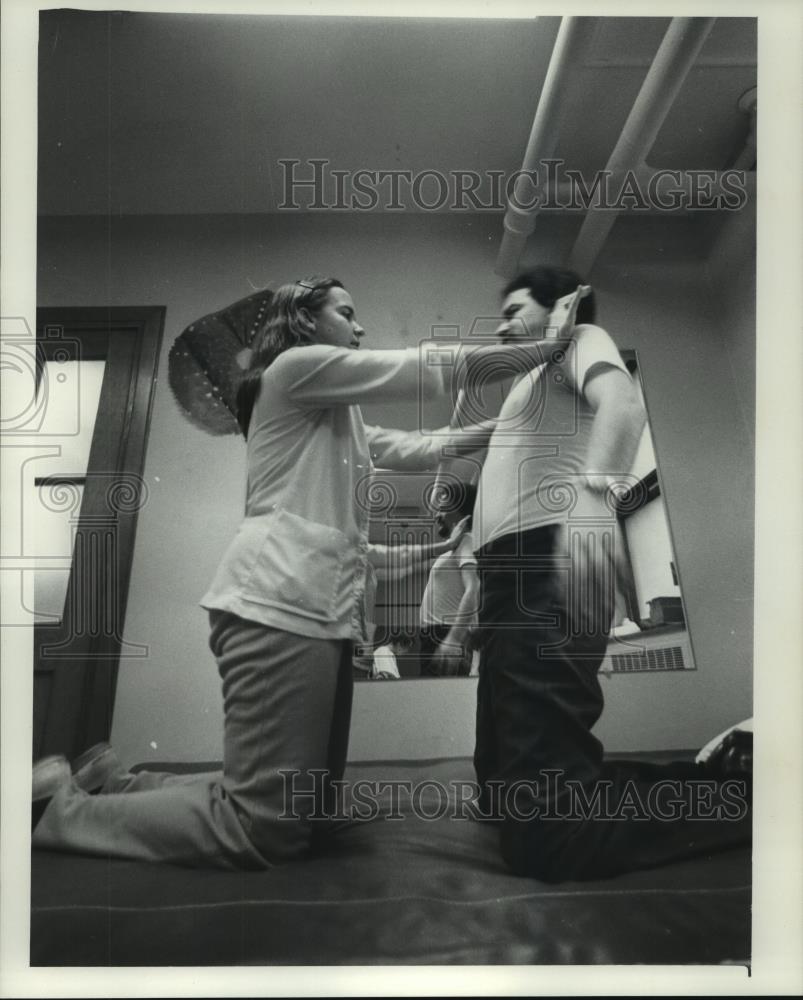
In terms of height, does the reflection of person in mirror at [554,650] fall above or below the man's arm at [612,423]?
below

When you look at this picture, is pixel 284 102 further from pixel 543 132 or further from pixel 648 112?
pixel 648 112

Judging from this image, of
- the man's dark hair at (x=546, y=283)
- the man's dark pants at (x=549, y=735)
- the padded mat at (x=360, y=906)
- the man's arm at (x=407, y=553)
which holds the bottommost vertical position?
the padded mat at (x=360, y=906)

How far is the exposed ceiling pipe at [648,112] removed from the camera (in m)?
1.98

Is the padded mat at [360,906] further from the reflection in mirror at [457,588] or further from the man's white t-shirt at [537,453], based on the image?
the man's white t-shirt at [537,453]

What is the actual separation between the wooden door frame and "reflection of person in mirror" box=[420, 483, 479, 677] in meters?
0.59

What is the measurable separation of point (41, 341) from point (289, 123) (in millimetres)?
666

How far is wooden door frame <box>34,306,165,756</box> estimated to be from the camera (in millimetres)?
1929

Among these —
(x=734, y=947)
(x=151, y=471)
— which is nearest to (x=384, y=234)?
(x=151, y=471)

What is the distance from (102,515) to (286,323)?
0.53 metres

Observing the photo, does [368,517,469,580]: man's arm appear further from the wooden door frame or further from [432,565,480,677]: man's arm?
the wooden door frame

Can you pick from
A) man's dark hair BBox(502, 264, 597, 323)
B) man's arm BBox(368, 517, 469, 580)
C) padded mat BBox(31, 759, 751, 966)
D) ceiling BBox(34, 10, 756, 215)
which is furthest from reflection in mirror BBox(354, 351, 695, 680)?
ceiling BBox(34, 10, 756, 215)

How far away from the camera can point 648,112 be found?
1986 mm

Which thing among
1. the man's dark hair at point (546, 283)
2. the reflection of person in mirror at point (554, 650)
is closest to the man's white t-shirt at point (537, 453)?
the reflection of person in mirror at point (554, 650)

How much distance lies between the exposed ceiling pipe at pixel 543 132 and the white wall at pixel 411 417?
0.04m
